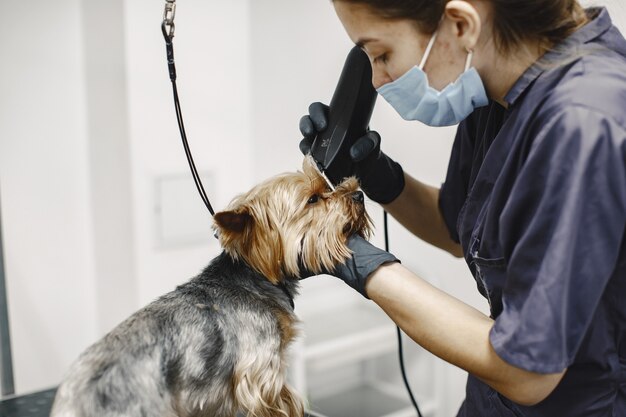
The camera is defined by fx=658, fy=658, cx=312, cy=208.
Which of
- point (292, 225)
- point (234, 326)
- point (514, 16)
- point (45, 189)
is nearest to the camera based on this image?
point (514, 16)

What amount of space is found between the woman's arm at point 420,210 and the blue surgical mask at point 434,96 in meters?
0.37

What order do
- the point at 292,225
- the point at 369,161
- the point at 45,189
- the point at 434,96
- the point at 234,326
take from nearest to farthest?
the point at 434,96
the point at 234,326
the point at 292,225
the point at 369,161
the point at 45,189

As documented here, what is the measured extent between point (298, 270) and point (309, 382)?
5.33 feet

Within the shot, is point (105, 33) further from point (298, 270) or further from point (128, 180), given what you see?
point (298, 270)

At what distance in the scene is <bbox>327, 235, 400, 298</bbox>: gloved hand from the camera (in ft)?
3.50

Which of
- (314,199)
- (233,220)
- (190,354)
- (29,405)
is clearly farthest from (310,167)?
(29,405)

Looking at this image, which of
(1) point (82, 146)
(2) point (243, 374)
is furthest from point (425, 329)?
(1) point (82, 146)

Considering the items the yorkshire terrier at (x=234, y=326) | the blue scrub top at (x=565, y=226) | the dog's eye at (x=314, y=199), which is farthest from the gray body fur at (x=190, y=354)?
the blue scrub top at (x=565, y=226)

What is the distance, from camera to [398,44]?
101cm

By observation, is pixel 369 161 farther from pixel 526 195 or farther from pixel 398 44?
pixel 526 195

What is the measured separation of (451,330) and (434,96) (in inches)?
14.7

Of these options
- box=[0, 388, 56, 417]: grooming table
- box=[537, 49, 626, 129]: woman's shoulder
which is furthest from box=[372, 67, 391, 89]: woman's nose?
box=[0, 388, 56, 417]: grooming table

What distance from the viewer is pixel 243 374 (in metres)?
1.13

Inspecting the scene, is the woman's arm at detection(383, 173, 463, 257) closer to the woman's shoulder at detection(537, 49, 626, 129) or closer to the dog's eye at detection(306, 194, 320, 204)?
the dog's eye at detection(306, 194, 320, 204)
